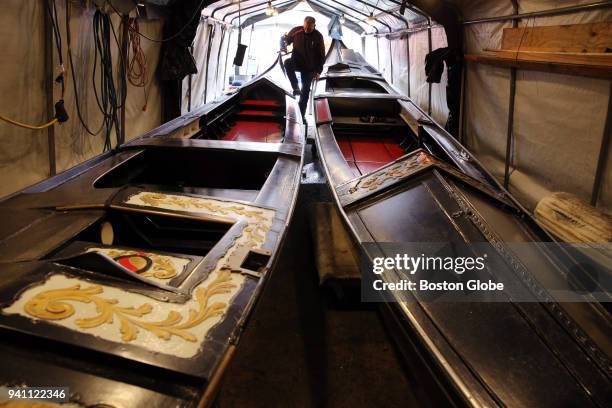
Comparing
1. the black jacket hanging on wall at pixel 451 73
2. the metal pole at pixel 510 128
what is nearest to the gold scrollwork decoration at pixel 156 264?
the metal pole at pixel 510 128

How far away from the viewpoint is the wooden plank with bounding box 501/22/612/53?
220 centimetres

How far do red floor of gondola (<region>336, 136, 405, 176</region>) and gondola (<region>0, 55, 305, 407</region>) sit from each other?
1040mm

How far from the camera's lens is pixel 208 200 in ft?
5.47

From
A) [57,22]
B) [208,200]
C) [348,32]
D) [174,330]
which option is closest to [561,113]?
[208,200]

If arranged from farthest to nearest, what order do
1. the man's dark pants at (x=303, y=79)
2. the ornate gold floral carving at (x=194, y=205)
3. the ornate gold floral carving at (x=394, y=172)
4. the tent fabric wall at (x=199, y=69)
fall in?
the tent fabric wall at (x=199, y=69) < the man's dark pants at (x=303, y=79) < the ornate gold floral carving at (x=394, y=172) < the ornate gold floral carving at (x=194, y=205)

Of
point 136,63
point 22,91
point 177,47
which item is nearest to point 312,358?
point 22,91

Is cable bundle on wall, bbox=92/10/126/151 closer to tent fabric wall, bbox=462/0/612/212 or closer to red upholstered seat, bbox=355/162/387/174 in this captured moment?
red upholstered seat, bbox=355/162/387/174

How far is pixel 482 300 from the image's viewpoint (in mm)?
1360

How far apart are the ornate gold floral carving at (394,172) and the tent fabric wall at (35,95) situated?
228 centimetres

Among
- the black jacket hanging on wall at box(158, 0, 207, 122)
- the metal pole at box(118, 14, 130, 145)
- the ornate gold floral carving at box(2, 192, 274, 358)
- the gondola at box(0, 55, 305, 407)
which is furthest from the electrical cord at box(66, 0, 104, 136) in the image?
the ornate gold floral carving at box(2, 192, 274, 358)

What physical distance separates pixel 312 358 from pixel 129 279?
1.20 metres

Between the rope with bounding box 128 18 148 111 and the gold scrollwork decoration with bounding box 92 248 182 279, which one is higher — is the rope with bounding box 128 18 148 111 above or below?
above

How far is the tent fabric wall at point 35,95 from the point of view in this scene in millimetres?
2453

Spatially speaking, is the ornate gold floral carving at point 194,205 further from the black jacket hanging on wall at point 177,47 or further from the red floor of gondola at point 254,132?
the black jacket hanging on wall at point 177,47
